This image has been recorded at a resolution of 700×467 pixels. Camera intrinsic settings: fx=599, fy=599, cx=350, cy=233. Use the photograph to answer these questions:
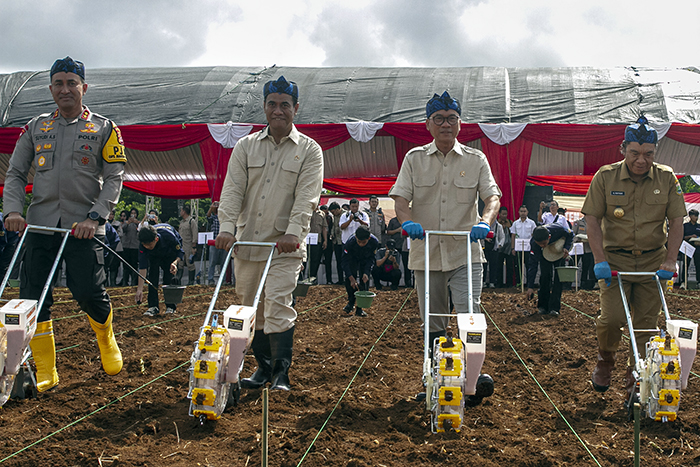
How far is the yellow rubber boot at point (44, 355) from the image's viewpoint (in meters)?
4.30

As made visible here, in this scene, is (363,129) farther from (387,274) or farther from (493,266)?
(387,274)

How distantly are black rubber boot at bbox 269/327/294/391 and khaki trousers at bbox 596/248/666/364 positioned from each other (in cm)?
234

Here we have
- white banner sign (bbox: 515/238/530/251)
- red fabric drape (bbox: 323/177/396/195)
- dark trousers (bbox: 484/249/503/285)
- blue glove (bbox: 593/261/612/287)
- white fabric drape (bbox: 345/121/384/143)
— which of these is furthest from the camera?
red fabric drape (bbox: 323/177/396/195)

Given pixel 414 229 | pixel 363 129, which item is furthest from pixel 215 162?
pixel 414 229

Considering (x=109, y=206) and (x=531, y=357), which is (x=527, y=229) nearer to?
(x=531, y=357)

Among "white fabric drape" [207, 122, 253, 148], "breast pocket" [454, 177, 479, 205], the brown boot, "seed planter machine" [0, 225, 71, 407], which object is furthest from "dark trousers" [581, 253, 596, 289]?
"seed planter machine" [0, 225, 71, 407]

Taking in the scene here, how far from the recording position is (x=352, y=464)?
309cm

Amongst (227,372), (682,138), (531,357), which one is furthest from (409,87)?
(227,372)

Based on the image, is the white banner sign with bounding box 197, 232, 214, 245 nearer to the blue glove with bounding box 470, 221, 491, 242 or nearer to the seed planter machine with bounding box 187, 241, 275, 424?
the seed planter machine with bounding box 187, 241, 275, 424

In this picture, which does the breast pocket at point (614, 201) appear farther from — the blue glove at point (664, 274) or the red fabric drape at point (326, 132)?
the red fabric drape at point (326, 132)

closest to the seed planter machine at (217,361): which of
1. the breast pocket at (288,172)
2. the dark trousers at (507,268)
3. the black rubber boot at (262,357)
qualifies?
the black rubber boot at (262,357)

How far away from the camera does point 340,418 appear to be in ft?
12.6

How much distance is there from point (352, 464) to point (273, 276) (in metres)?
1.56

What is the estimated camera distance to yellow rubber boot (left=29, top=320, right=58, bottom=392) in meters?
4.30
